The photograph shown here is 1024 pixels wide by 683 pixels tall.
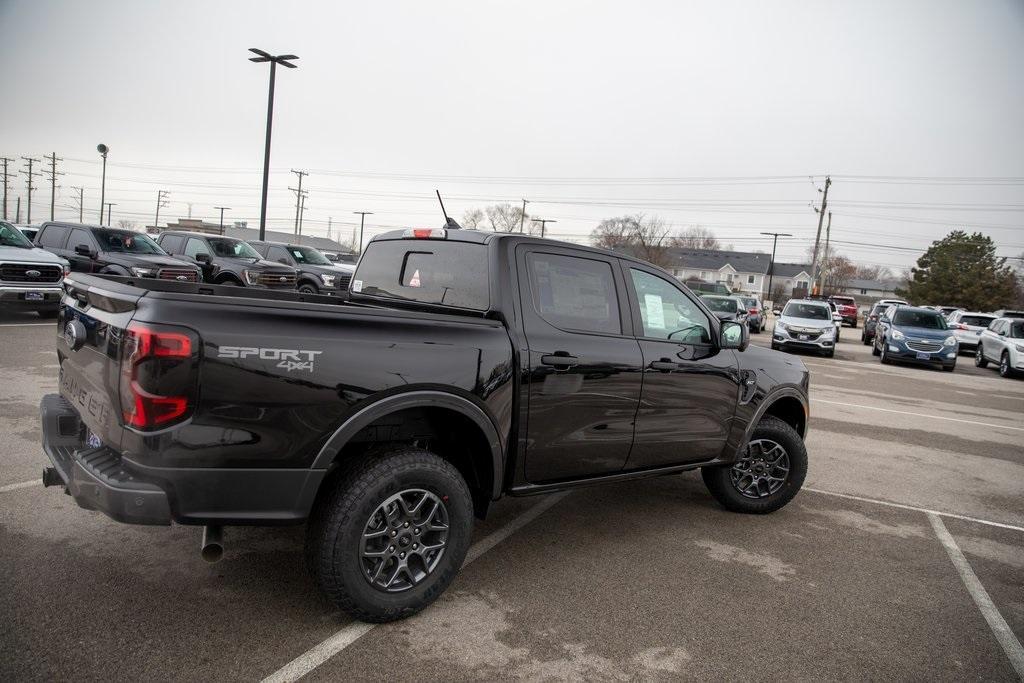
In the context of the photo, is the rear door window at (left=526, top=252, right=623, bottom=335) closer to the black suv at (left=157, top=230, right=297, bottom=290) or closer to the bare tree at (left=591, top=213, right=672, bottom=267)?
the black suv at (left=157, top=230, right=297, bottom=290)

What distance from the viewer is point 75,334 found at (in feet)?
10.4

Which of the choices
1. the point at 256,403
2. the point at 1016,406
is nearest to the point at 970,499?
the point at 256,403

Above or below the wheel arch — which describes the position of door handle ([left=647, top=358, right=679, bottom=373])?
above

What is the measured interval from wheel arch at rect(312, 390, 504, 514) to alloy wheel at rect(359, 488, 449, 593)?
0.33 meters

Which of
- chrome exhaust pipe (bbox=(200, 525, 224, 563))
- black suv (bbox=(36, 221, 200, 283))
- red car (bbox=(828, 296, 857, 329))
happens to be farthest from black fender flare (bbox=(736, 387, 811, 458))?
red car (bbox=(828, 296, 857, 329))

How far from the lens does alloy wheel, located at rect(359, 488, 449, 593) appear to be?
10.1 feet

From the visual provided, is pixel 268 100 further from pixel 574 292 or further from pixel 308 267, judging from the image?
pixel 574 292

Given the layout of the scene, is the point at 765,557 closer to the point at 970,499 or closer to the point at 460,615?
the point at 460,615

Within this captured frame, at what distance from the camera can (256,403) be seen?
106 inches

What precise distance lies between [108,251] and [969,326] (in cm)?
2922

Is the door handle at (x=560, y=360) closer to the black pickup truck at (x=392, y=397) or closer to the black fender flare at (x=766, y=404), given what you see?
the black pickup truck at (x=392, y=397)

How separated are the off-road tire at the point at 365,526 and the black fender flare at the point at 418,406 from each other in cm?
19

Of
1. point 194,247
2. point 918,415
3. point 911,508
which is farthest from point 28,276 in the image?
point 918,415

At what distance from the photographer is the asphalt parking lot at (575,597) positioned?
9.39ft
